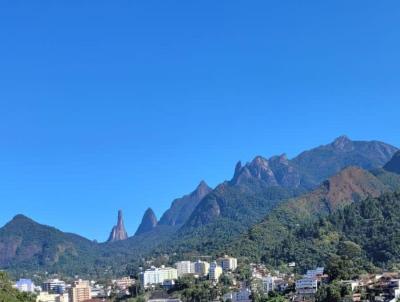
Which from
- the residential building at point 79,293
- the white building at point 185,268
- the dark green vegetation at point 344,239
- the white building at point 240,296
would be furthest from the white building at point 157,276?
the white building at point 240,296

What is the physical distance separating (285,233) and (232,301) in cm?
4957

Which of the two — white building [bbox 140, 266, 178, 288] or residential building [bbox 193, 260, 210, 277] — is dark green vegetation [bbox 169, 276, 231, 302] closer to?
residential building [bbox 193, 260, 210, 277]

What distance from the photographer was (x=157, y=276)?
98.7 meters

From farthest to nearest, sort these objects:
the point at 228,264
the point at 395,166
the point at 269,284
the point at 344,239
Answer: the point at 395,166
the point at 344,239
the point at 228,264
the point at 269,284

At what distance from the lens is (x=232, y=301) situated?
67500mm

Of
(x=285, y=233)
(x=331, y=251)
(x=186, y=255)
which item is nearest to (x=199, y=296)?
(x=331, y=251)

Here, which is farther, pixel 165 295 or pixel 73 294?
pixel 73 294

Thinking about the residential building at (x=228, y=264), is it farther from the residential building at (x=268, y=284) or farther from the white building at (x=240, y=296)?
the white building at (x=240, y=296)

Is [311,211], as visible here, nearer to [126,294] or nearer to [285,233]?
[285,233]

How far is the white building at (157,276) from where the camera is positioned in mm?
97669

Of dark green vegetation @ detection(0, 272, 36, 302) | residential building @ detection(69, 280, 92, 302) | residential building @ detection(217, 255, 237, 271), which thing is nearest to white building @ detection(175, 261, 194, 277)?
residential building @ detection(217, 255, 237, 271)

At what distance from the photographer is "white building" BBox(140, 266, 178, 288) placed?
9767 centimetres

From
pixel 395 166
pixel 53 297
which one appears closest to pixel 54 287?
pixel 53 297

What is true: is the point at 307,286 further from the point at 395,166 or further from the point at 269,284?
the point at 395,166
